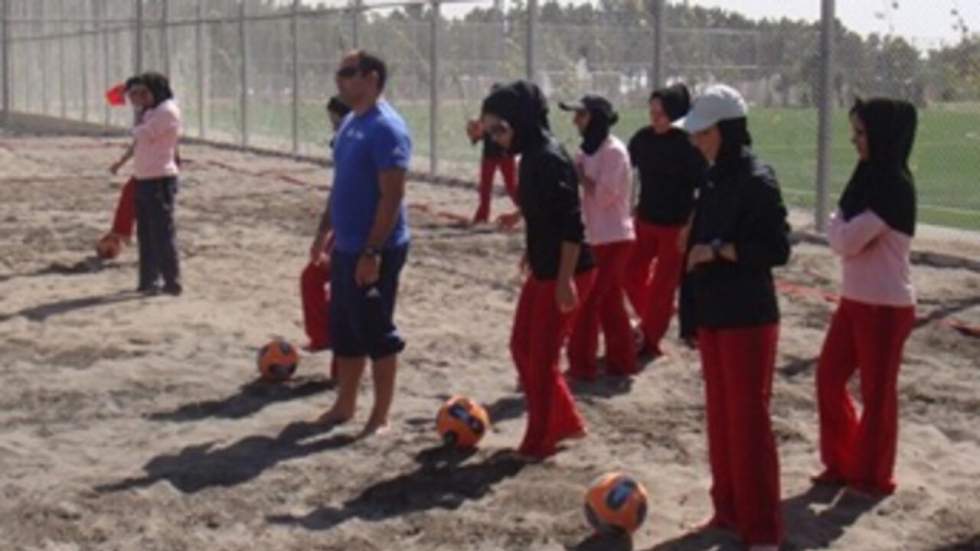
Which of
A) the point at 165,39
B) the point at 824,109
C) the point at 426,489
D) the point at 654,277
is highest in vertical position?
the point at 165,39

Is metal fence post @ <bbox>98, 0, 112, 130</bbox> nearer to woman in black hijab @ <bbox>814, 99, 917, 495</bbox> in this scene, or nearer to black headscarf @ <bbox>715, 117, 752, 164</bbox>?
woman in black hijab @ <bbox>814, 99, 917, 495</bbox>

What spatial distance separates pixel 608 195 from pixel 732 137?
316 centimetres

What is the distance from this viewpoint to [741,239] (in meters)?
6.00

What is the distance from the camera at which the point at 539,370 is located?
24.9 ft

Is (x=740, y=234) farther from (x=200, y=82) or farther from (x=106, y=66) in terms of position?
(x=106, y=66)

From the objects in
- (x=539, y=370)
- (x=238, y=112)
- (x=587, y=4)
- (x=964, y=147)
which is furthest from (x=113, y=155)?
(x=539, y=370)

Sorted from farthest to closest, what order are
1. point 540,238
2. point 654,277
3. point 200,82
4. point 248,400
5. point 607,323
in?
point 200,82 → point 654,277 → point 607,323 → point 248,400 → point 540,238

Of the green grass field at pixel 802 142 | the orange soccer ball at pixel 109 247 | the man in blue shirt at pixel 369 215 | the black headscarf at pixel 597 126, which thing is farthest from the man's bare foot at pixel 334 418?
the green grass field at pixel 802 142

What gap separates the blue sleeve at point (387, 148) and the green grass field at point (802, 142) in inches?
456

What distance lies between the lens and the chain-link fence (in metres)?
18.3

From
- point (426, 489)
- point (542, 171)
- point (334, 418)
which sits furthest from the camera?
point (334, 418)

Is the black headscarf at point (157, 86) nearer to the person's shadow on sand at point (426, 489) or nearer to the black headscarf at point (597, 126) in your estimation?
the black headscarf at point (597, 126)

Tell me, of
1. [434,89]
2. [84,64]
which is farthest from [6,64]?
[434,89]

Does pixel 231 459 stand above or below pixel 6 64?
below
